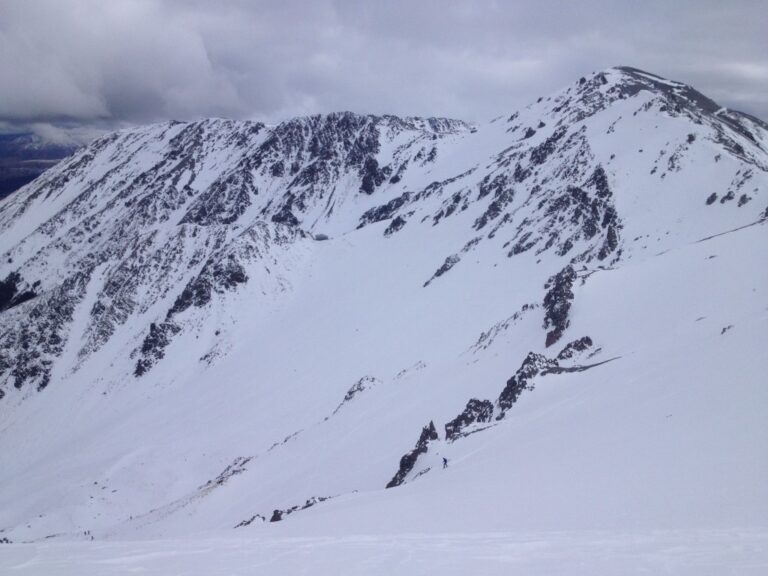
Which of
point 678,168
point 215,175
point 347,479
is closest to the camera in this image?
point 347,479

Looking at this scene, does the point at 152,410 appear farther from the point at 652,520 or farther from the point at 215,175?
the point at 215,175

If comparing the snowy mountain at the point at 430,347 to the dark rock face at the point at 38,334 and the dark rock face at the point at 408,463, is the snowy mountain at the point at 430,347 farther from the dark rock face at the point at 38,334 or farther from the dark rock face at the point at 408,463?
the dark rock face at the point at 38,334

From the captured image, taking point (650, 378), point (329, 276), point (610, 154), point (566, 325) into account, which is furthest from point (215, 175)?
point (650, 378)

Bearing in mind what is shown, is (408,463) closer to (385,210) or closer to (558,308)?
(558,308)

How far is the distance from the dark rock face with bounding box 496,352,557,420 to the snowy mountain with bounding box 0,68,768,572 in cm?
15

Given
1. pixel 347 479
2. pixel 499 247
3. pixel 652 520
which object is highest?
pixel 499 247

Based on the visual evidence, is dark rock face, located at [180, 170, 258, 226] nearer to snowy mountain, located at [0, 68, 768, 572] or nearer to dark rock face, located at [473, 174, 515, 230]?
snowy mountain, located at [0, 68, 768, 572]

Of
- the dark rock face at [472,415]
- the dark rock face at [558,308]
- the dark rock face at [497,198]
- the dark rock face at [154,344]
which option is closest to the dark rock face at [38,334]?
the dark rock face at [154,344]

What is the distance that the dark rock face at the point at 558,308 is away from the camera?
123ft

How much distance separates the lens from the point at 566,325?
37.3m

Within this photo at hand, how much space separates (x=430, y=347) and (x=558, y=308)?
23522 mm

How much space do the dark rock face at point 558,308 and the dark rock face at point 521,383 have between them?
8118 millimetres

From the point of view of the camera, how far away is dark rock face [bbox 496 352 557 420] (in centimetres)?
2670

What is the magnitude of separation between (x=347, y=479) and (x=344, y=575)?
21.2 metres
